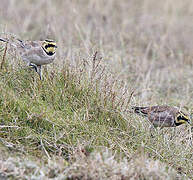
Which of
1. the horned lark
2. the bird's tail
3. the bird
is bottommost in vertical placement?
the horned lark

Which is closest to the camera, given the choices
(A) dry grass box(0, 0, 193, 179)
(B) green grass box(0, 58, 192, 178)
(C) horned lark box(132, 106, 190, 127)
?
(A) dry grass box(0, 0, 193, 179)

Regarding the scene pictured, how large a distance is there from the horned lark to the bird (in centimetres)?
116

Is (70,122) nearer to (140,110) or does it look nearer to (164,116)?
(140,110)

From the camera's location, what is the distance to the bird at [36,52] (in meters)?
4.87

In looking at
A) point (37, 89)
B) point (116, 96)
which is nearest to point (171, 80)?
point (116, 96)

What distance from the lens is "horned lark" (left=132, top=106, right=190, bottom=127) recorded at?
4.80m

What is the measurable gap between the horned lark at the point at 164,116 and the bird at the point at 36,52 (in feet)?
3.81

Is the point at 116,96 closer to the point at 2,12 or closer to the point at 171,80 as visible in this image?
the point at 171,80

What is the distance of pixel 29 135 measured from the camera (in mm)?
4027

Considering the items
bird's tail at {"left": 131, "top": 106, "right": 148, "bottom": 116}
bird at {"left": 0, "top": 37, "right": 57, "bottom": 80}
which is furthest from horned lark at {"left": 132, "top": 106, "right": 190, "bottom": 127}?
bird at {"left": 0, "top": 37, "right": 57, "bottom": 80}

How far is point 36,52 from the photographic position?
4.91 m

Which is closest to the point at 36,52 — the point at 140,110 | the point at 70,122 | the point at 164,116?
the point at 70,122

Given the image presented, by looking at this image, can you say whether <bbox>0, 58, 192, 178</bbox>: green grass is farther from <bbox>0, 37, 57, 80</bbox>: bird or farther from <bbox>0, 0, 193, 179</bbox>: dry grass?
<bbox>0, 37, 57, 80</bbox>: bird

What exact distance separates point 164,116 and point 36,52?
65.6 inches
